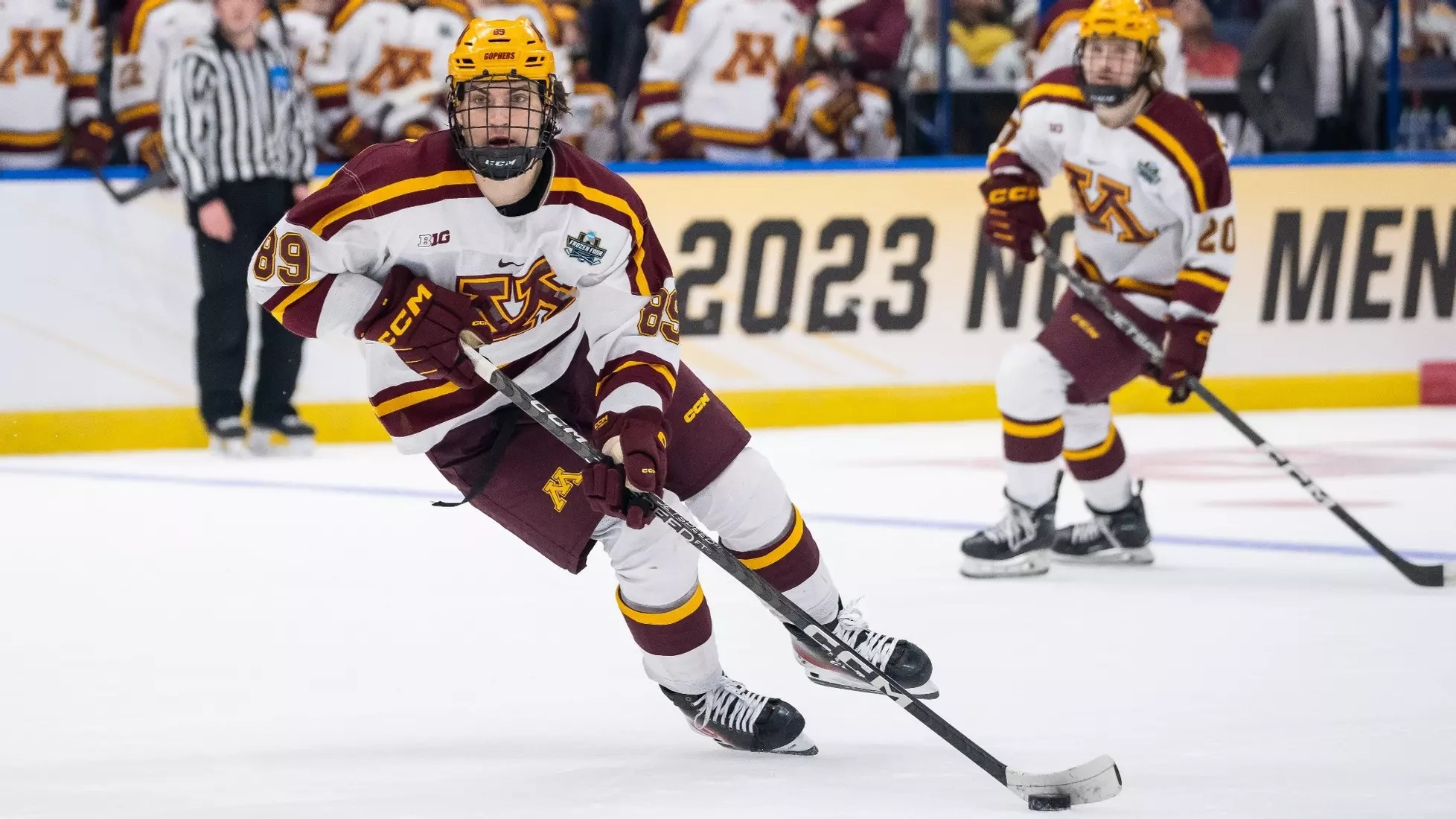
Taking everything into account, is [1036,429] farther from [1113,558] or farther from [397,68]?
[397,68]

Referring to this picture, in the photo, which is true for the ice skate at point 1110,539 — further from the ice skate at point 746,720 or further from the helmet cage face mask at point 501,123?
the helmet cage face mask at point 501,123

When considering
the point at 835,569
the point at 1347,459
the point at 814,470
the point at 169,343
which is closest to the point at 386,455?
the point at 169,343

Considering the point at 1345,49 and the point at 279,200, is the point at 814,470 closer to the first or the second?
the point at 279,200

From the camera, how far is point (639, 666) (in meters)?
3.41

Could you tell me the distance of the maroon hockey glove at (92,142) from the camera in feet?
21.2

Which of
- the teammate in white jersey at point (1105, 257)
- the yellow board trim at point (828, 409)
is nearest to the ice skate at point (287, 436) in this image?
the yellow board trim at point (828, 409)

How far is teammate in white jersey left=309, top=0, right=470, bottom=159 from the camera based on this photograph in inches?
263

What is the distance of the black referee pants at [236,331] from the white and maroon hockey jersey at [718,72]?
1433 millimetres

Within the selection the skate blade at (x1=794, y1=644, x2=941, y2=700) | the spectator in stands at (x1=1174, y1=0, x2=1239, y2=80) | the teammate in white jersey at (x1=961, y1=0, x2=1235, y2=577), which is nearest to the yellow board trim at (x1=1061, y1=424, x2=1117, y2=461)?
the teammate in white jersey at (x1=961, y1=0, x2=1235, y2=577)

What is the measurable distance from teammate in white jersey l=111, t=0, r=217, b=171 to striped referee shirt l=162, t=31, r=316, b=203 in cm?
13

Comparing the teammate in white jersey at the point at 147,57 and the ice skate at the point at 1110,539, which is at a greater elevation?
the teammate in white jersey at the point at 147,57

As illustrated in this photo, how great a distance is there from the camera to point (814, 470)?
19.4 ft

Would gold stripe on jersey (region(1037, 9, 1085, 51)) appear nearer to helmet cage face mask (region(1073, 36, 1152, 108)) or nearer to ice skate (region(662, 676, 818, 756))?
helmet cage face mask (region(1073, 36, 1152, 108))

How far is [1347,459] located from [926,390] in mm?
1594
